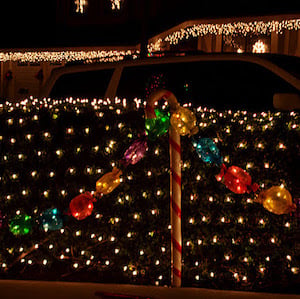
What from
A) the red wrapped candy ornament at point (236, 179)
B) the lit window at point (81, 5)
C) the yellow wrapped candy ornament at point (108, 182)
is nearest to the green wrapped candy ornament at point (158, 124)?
the yellow wrapped candy ornament at point (108, 182)

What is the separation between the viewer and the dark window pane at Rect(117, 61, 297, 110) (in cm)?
573

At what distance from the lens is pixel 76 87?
273 inches

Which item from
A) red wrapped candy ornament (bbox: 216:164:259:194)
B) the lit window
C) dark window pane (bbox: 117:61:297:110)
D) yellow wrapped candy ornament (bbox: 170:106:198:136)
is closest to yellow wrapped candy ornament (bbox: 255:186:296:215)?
red wrapped candy ornament (bbox: 216:164:259:194)

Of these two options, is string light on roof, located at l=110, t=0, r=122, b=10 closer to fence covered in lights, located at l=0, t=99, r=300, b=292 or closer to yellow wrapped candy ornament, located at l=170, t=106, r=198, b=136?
fence covered in lights, located at l=0, t=99, r=300, b=292

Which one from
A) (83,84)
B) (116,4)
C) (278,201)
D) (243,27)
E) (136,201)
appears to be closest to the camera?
(278,201)

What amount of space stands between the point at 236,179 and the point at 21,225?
7.10ft

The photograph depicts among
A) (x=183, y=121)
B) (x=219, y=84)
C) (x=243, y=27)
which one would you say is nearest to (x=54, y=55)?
(x=243, y=27)

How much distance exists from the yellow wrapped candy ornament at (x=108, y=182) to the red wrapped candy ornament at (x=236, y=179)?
972 millimetres

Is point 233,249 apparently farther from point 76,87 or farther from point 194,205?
point 76,87

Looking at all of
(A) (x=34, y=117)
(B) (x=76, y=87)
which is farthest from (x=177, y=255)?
(B) (x=76, y=87)

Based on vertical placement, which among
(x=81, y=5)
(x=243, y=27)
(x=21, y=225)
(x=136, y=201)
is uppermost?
(x=81, y=5)

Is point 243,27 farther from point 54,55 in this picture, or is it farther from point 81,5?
point 81,5

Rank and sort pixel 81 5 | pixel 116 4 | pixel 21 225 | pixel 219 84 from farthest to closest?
1. pixel 81 5
2. pixel 116 4
3. pixel 219 84
4. pixel 21 225

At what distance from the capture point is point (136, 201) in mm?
4375
